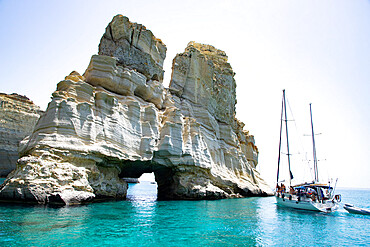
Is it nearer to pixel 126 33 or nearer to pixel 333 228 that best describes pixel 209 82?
pixel 126 33

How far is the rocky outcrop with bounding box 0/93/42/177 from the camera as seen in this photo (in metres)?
62.6

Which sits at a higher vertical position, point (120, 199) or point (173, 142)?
point (173, 142)

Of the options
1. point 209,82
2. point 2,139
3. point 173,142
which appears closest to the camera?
point 173,142

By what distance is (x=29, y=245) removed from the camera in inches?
381

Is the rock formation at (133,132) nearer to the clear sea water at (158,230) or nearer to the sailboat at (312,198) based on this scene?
the clear sea water at (158,230)

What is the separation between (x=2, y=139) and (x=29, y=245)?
65756 millimetres

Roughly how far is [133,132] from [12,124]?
181 ft

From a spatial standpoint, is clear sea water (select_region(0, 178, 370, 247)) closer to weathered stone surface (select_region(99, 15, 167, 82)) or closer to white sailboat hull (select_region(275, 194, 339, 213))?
white sailboat hull (select_region(275, 194, 339, 213))

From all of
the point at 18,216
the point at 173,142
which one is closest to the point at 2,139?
the point at 173,142

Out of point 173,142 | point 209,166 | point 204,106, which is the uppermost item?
point 204,106

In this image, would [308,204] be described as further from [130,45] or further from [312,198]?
[130,45]

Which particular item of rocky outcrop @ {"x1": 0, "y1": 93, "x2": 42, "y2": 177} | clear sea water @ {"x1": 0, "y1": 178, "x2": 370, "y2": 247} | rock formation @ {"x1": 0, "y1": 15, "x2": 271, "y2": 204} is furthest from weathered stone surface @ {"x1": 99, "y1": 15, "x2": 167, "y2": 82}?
rocky outcrop @ {"x1": 0, "y1": 93, "x2": 42, "y2": 177}

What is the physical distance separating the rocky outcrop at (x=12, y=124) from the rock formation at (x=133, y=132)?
45.1 metres

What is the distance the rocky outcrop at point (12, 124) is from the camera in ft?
205
